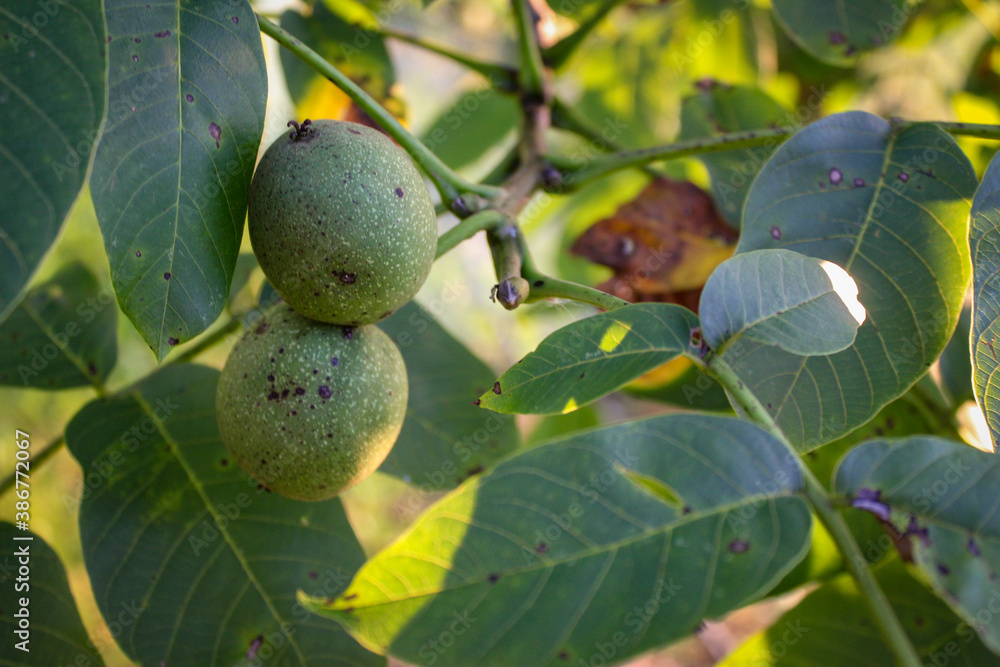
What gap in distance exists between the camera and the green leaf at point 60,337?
1.05 metres

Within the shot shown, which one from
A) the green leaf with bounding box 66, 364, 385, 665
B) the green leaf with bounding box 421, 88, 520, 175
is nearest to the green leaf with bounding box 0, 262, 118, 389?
the green leaf with bounding box 66, 364, 385, 665

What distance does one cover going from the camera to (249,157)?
2.43 feet

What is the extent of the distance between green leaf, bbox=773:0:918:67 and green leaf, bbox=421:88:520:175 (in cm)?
63

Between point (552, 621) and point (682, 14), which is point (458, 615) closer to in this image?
point (552, 621)

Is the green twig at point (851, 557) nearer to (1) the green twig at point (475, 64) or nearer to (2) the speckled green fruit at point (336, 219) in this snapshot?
(2) the speckled green fruit at point (336, 219)

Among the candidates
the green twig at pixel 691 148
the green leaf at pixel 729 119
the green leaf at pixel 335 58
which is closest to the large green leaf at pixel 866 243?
the green twig at pixel 691 148

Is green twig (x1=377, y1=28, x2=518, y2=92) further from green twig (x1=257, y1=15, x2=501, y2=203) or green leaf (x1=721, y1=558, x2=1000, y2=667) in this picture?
green leaf (x1=721, y1=558, x2=1000, y2=667)

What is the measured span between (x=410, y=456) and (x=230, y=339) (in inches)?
14.2

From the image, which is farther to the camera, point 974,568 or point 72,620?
point 72,620

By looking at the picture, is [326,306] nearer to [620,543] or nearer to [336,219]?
[336,219]

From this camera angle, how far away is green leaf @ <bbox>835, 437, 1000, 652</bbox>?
592 millimetres

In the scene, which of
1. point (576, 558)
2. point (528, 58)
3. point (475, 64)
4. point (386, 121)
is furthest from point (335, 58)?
point (576, 558)

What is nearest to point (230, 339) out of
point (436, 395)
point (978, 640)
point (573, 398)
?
point (436, 395)

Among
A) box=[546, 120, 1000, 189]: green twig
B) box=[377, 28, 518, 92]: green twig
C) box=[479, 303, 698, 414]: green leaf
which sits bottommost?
box=[479, 303, 698, 414]: green leaf
